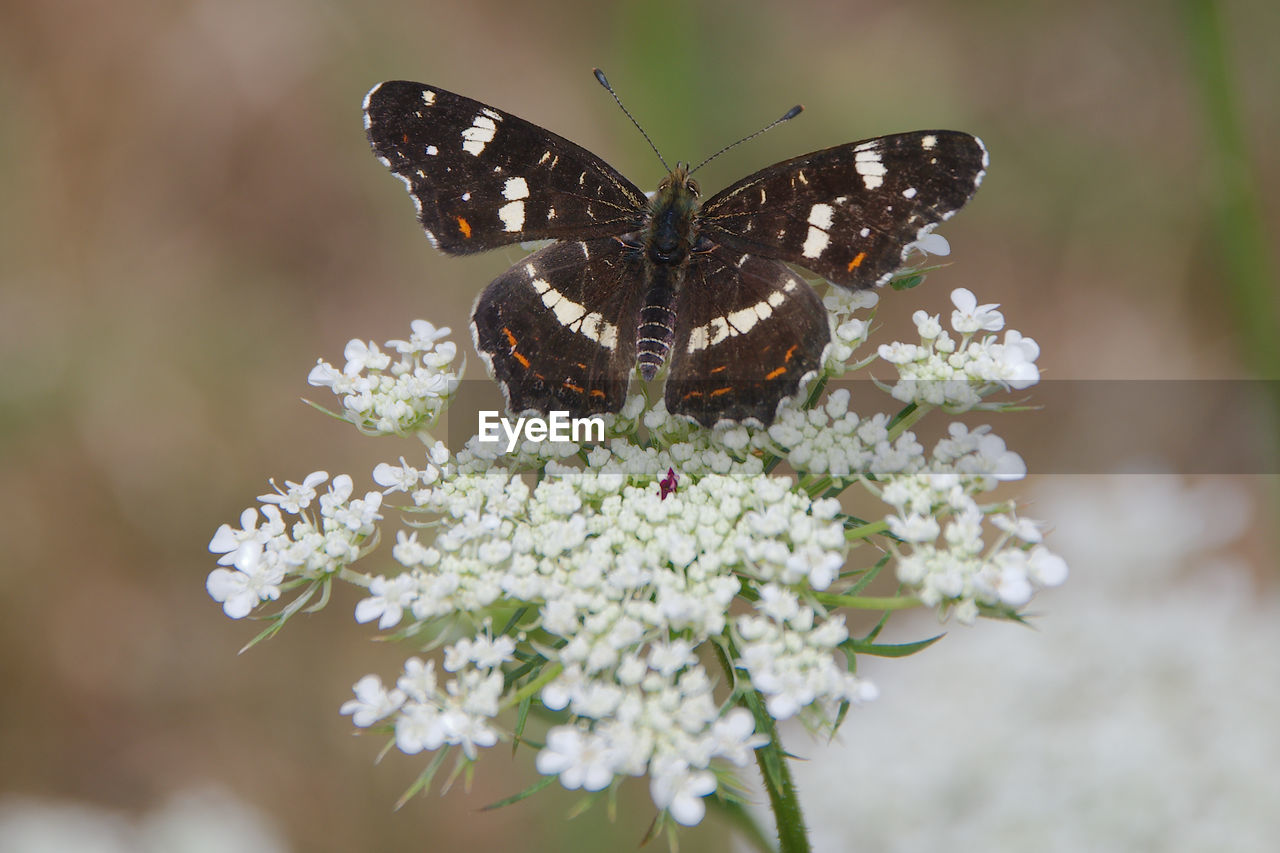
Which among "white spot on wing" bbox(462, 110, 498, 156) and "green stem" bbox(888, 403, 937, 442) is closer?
"green stem" bbox(888, 403, 937, 442)

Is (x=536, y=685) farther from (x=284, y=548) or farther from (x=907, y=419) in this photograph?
(x=907, y=419)

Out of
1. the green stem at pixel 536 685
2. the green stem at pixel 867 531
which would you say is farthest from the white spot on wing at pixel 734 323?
the green stem at pixel 536 685

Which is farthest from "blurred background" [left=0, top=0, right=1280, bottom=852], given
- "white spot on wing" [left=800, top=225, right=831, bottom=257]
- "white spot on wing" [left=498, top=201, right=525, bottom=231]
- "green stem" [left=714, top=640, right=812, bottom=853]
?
"white spot on wing" [left=800, top=225, right=831, bottom=257]

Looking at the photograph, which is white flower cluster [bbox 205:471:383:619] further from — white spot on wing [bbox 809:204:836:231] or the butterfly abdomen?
white spot on wing [bbox 809:204:836:231]

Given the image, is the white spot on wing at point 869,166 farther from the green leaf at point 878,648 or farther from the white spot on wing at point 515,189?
the green leaf at point 878,648

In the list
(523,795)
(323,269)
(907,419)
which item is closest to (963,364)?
(907,419)
